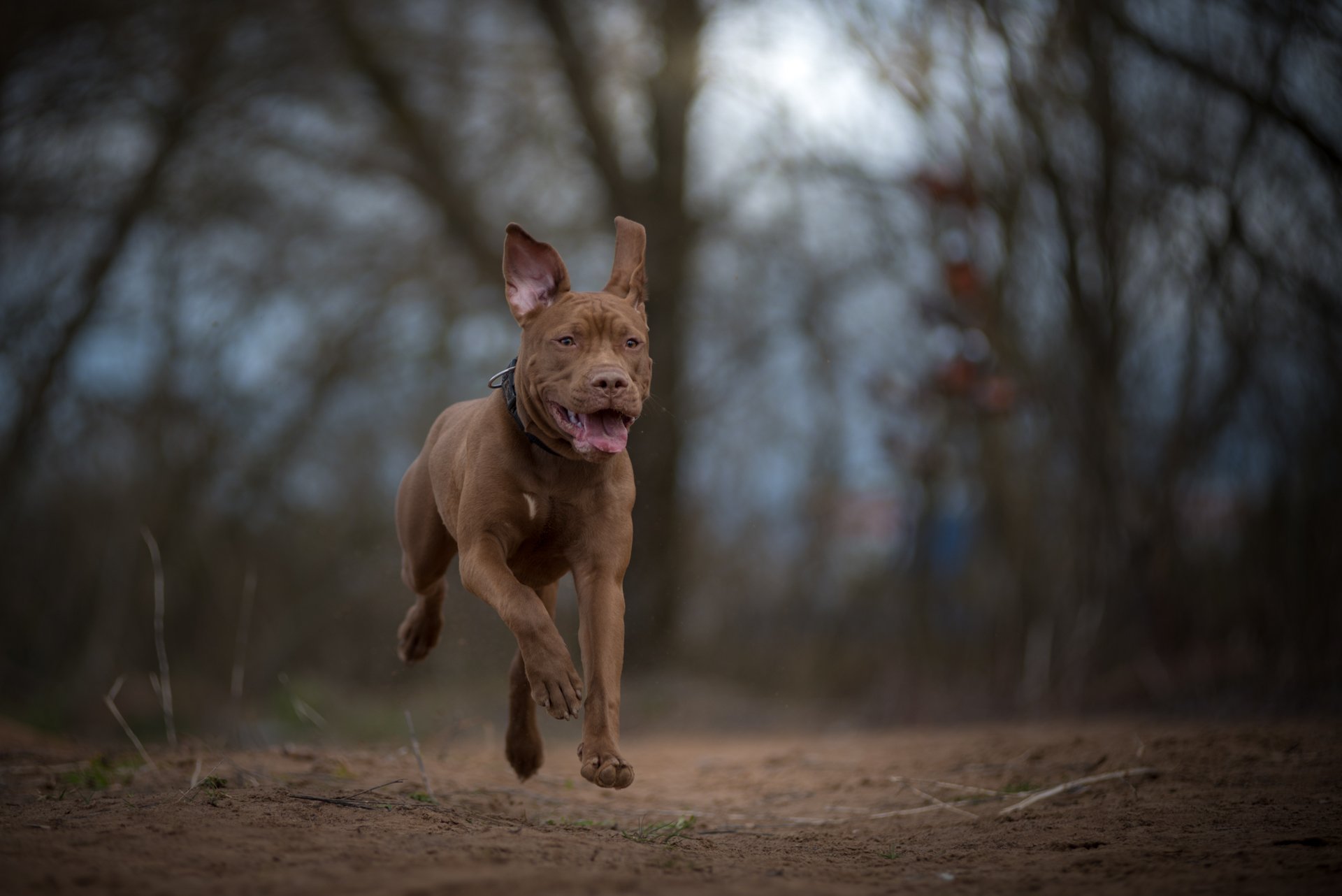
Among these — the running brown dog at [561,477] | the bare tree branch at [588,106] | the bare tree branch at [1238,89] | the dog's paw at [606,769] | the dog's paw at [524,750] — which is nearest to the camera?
the dog's paw at [606,769]

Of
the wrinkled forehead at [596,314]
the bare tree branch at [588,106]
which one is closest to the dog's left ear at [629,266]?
the wrinkled forehead at [596,314]

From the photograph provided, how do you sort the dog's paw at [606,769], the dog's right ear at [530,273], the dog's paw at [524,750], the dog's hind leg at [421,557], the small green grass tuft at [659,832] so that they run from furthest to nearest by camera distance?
the dog's paw at [524,750], the dog's hind leg at [421,557], the dog's right ear at [530,273], the small green grass tuft at [659,832], the dog's paw at [606,769]

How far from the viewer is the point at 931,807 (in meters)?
5.78

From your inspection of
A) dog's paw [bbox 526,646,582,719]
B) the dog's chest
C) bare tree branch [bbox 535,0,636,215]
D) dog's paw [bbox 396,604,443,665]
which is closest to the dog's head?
the dog's chest

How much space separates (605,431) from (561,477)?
0.42 metres

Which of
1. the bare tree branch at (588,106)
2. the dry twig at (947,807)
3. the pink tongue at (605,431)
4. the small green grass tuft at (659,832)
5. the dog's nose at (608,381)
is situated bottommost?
the small green grass tuft at (659,832)

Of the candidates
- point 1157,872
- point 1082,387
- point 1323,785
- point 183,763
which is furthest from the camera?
point 1082,387

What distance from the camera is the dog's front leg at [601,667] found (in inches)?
171

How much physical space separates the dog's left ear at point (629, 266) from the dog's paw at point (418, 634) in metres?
2.00

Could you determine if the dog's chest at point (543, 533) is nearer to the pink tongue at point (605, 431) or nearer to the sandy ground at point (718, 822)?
the pink tongue at point (605, 431)

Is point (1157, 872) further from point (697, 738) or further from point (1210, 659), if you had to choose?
point (697, 738)

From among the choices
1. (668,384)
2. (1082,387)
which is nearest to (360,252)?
(668,384)

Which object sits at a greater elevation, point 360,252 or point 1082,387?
point 360,252

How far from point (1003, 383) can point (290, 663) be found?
954 centimetres
